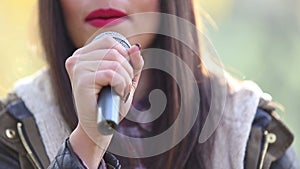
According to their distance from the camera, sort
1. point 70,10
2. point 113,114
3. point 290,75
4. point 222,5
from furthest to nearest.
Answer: point 290,75
point 222,5
point 70,10
point 113,114

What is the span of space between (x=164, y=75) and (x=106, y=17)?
0.15 meters

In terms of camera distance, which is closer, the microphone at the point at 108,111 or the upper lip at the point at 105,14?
the microphone at the point at 108,111

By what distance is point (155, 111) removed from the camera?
1064mm

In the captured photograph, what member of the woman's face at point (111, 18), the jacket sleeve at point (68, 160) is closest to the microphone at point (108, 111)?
the jacket sleeve at point (68, 160)

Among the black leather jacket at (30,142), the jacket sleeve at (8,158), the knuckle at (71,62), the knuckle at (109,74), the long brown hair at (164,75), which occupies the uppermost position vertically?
the knuckle at (109,74)

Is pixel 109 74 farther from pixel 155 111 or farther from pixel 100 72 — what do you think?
pixel 155 111

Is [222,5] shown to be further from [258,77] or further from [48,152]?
[48,152]

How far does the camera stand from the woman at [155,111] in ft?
3.35

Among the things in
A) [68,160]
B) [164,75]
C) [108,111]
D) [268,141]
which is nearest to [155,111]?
[164,75]

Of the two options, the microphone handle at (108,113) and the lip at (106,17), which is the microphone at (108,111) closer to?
the microphone handle at (108,113)

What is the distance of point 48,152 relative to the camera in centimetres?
102

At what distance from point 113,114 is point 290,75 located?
2.23 meters

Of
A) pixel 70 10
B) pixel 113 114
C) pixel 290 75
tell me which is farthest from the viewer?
pixel 290 75

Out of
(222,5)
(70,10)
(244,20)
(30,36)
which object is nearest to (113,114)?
(70,10)
